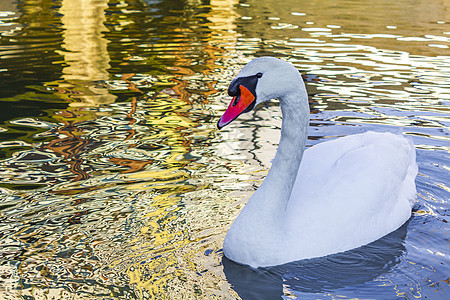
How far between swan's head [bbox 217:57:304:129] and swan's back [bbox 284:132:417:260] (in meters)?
0.93

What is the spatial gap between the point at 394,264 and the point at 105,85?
6854mm

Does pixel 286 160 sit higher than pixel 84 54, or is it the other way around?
pixel 286 160

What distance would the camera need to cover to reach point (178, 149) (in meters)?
7.33

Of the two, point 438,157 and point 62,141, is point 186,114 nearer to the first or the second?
point 62,141

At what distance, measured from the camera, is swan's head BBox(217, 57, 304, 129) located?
430 cm

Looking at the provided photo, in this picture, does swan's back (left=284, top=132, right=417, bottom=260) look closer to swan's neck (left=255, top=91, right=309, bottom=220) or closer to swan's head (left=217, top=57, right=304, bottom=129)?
swan's neck (left=255, top=91, right=309, bottom=220)

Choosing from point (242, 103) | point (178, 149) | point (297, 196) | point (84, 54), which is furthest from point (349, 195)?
point (84, 54)

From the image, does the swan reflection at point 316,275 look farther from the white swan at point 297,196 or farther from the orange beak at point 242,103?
the orange beak at point 242,103

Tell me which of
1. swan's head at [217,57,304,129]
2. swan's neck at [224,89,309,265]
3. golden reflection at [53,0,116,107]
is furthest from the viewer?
golden reflection at [53,0,116,107]

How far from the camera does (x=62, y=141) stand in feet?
25.0

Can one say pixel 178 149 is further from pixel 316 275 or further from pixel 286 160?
pixel 316 275

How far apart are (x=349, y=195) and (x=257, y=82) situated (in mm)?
1212

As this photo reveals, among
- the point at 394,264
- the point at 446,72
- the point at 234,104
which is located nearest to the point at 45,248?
the point at 234,104

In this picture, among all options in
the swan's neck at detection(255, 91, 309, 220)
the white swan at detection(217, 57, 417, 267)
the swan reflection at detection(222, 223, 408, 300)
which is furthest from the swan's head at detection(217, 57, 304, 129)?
the swan reflection at detection(222, 223, 408, 300)
